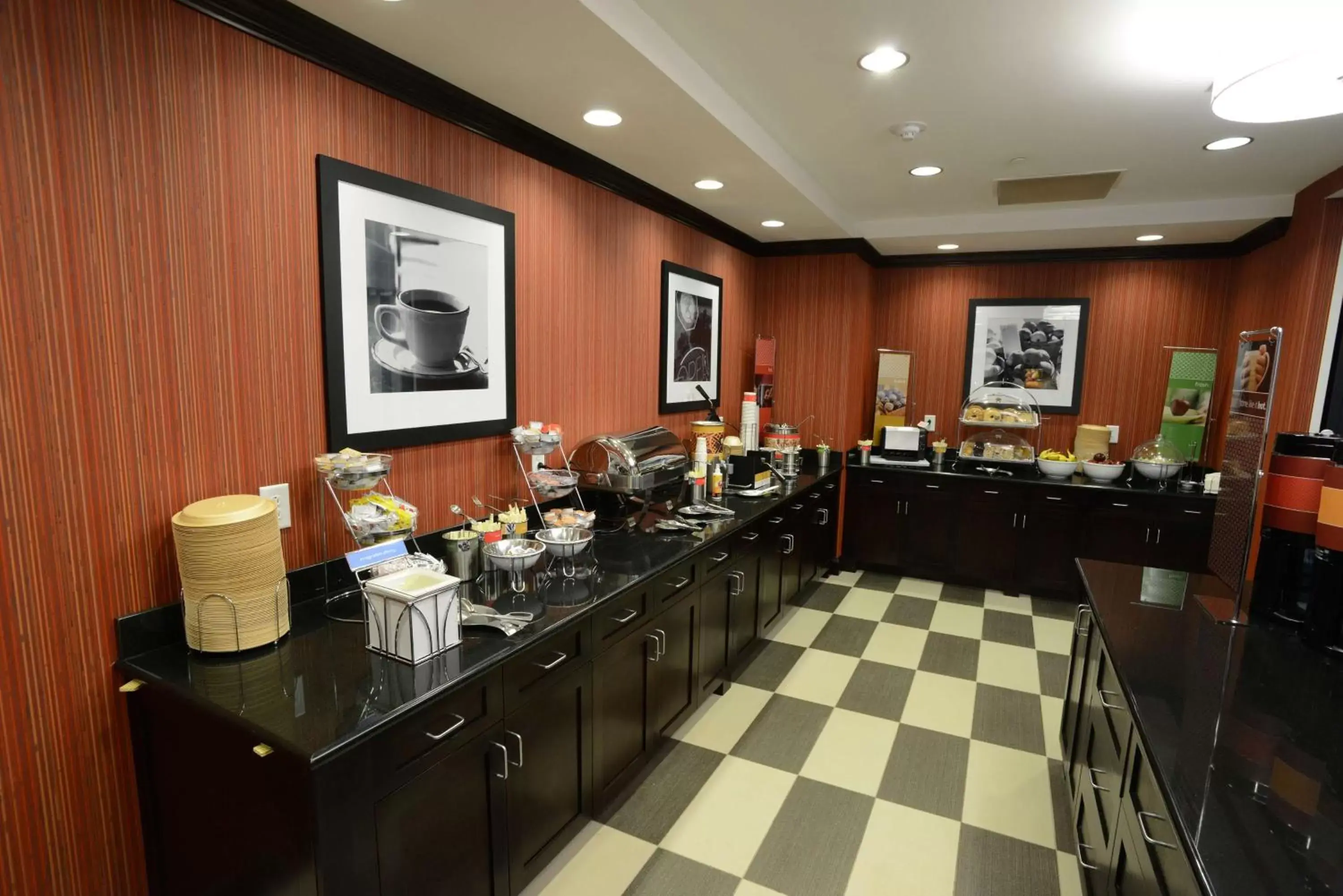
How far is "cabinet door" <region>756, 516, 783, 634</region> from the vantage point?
343 centimetres

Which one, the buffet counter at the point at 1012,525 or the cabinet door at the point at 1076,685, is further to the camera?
the buffet counter at the point at 1012,525

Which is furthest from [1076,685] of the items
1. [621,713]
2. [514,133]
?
[514,133]

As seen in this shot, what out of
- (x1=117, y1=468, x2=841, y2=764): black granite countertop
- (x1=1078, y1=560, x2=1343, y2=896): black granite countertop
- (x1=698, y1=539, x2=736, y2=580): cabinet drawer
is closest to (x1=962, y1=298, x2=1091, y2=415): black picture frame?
(x1=1078, y1=560, x2=1343, y2=896): black granite countertop

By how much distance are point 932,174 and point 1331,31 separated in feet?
5.41

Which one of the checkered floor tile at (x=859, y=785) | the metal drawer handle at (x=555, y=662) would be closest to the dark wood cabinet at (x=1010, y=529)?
the checkered floor tile at (x=859, y=785)

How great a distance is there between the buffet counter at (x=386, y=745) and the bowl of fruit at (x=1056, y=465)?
3.54 meters

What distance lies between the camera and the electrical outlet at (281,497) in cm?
174

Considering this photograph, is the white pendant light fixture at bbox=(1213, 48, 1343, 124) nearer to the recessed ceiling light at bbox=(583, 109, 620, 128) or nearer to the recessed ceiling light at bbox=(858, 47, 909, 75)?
the recessed ceiling light at bbox=(858, 47, 909, 75)

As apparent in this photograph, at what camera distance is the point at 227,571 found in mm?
Answer: 1479

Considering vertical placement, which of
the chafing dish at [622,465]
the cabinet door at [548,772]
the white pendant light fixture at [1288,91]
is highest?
the white pendant light fixture at [1288,91]

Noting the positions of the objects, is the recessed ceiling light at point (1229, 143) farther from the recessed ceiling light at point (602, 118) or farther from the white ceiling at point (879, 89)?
the recessed ceiling light at point (602, 118)

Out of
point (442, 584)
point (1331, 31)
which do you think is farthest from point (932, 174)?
point (442, 584)

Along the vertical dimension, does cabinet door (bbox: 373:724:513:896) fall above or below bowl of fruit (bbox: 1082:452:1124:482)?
below

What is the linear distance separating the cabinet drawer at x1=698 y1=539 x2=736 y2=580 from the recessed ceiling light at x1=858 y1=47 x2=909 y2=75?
6.08ft
